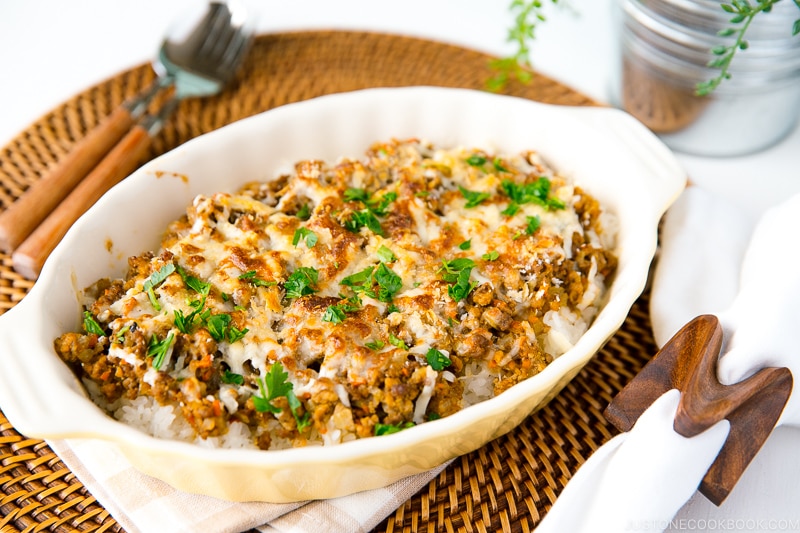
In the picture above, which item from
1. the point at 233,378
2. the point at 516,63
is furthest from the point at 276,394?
the point at 516,63

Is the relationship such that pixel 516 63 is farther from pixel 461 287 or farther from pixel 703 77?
pixel 461 287

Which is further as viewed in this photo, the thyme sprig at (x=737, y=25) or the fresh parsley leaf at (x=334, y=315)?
the thyme sprig at (x=737, y=25)

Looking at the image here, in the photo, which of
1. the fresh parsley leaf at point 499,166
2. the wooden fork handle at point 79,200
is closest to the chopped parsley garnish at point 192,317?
the wooden fork handle at point 79,200

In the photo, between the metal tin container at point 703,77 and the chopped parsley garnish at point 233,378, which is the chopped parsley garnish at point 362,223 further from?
the metal tin container at point 703,77

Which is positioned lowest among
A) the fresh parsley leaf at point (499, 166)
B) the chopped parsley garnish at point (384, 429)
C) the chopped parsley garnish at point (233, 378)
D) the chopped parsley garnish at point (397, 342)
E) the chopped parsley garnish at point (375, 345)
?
the chopped parsley garnish at point (384, 429)

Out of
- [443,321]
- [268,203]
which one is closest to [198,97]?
[268,203]

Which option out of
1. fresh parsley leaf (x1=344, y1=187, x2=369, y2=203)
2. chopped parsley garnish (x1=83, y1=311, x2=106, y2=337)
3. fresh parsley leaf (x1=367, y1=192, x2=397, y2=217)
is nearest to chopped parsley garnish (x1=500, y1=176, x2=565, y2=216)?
fresh parsley leaf (x1=367, y1=192, x2=397, y2=217)
